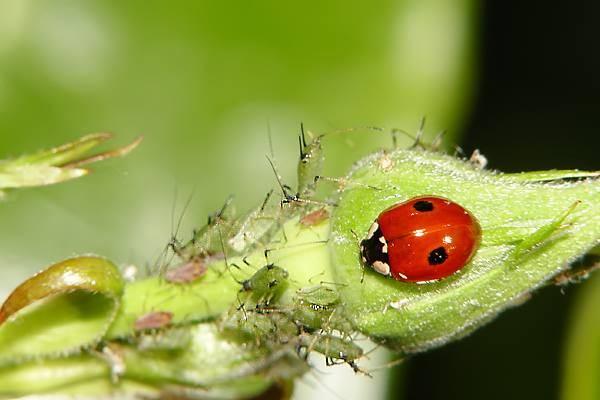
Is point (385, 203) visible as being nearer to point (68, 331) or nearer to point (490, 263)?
point (490, 263)

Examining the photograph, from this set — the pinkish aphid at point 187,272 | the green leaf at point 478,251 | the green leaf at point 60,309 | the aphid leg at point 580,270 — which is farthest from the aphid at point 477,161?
the green leaf at point 60,309

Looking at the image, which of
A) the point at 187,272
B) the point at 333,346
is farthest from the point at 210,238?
the point at 333,346

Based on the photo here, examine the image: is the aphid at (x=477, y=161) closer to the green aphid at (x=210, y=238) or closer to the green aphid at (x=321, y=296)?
the green aphid at (x=321, y=296)

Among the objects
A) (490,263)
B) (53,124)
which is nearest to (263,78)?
(53,124)

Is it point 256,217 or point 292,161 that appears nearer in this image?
point 256,217

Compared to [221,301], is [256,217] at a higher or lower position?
higher

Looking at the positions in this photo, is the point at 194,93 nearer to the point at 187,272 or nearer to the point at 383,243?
the point at 187,272
